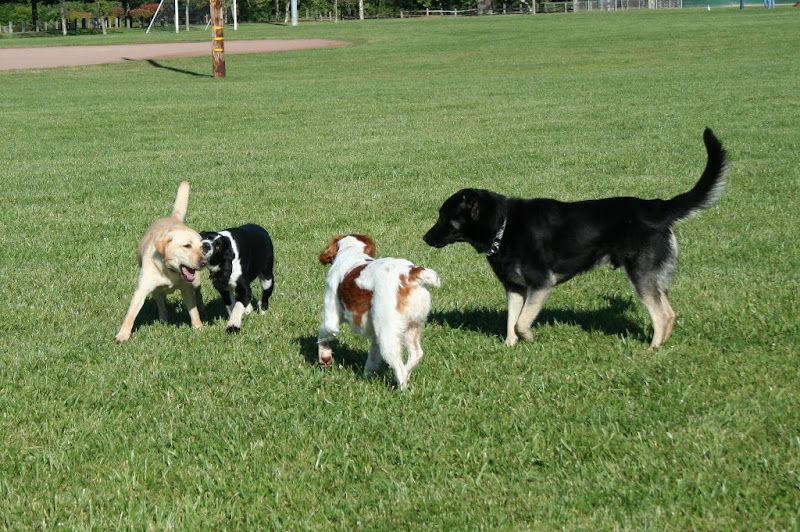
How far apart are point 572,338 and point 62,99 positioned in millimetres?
Answer: 26499

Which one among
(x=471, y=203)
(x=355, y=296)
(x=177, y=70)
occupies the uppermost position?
(x=177, y=70)

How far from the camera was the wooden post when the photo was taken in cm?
3459

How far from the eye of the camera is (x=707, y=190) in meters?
6.80

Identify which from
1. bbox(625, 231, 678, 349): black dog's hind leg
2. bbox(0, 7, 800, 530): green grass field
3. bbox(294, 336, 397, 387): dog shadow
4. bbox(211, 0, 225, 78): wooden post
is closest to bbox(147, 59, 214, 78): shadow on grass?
bbox(211, 0, 225, 78): wooden post

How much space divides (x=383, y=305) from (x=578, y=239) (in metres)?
1.87

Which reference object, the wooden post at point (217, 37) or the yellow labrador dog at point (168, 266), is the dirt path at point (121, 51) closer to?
the wooden post at point (217, 37)

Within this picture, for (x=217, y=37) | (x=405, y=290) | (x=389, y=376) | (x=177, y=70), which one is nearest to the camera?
(x=405, y=290)

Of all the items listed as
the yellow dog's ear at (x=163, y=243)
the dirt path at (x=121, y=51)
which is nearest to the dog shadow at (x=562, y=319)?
the yellow dog's ear at (x=163, y=243)

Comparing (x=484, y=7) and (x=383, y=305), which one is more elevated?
(x=484, y=7)

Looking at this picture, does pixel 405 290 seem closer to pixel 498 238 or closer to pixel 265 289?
pixel 498 238

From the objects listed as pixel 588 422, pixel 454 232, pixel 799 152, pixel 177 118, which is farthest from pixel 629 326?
pixel 177 118

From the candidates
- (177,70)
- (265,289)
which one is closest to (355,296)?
(265,289)

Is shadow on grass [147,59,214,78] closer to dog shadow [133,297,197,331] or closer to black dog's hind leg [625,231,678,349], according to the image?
dog shadow [133,297,197,331]

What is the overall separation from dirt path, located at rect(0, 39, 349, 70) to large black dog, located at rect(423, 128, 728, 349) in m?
41.4
